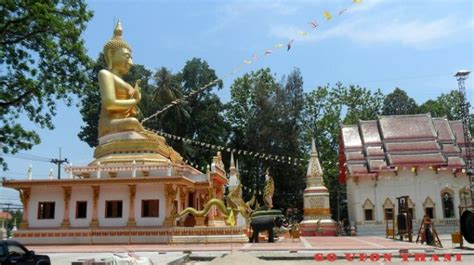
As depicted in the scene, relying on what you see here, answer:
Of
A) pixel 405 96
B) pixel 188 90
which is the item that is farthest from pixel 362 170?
pixel 405 96

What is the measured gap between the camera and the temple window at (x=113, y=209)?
74.2 ft

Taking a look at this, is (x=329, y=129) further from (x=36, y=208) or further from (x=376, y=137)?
(x=36, y=208)

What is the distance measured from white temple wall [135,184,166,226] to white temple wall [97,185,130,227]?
524mm

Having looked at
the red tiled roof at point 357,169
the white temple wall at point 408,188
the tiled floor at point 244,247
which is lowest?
the tiled floor at point 244,247

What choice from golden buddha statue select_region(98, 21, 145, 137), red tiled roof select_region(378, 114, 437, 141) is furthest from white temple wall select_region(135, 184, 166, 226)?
red tiled roof select_region(378, 114, 437, 141)

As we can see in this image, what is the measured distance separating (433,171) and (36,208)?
26.2 m

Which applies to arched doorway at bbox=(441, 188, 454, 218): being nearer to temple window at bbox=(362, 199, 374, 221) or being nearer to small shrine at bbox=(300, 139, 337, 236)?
temple window at bbox=(362, 199, 374, 221)

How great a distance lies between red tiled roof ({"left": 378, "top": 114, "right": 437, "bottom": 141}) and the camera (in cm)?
3600

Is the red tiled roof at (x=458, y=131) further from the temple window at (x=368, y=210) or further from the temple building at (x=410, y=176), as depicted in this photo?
the temple window at (x=368, y=210)

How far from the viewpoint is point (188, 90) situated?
46.5 m

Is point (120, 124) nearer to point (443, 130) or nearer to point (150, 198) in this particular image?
point (150, 198)

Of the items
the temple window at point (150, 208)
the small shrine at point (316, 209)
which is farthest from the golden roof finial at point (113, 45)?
the small shrine at point (316, 209)

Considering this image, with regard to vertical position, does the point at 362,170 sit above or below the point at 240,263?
above

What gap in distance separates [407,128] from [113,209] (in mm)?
23968
